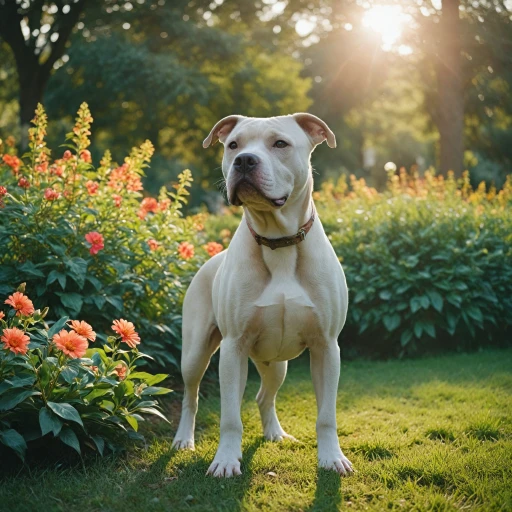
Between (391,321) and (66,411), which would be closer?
(66,411)

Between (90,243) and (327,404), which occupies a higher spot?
(90,243)

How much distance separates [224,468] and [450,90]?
1269 cm

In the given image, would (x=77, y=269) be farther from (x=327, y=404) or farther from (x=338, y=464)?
(x=338, y=464)

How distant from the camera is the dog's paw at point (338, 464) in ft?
11.2

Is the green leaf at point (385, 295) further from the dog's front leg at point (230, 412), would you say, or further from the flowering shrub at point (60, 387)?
the flowering shrub at point (60, 387)

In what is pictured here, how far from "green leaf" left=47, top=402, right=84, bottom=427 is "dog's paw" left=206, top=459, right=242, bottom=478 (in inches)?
31.2

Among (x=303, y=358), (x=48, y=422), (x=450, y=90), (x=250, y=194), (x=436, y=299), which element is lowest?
(x=303, y=358)

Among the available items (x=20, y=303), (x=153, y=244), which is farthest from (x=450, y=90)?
(x=20, y=303)

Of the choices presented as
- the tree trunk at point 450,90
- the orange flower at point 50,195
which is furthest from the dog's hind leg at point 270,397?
the tree trunk at point 450,90

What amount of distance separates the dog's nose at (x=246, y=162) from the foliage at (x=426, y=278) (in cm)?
379

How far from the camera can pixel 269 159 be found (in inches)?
134

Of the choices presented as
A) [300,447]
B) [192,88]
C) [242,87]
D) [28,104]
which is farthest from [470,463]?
[242,87]

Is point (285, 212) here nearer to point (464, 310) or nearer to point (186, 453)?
point (186, 453)

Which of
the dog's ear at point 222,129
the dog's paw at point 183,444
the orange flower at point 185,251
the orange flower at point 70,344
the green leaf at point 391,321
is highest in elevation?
the dog's ear at point 222,129
